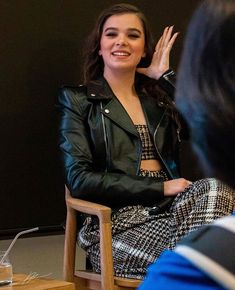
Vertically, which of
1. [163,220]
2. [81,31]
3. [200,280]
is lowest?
[163,220]

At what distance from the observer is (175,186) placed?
6.63 ft

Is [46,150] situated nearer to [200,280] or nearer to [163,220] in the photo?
[163,220]

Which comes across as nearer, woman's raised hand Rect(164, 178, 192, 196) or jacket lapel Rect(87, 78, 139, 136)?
woman's raised hand Rect(164, 178, 192, 196)

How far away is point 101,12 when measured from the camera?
97.0 inches

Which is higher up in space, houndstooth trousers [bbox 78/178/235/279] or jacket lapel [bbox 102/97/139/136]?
jacket lapel [bbox 102/97/139/136]

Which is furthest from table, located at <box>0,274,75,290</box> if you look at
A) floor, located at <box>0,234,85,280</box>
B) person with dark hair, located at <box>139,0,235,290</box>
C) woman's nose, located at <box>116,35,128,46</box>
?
person with dark hair, located at <box>139,0,235,290</box>

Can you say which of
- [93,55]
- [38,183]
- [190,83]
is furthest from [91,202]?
[190,83]

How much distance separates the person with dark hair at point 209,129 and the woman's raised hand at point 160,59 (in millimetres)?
1868

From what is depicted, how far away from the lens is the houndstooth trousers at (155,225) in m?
1.79

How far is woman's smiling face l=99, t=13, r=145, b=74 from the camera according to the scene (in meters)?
2.29

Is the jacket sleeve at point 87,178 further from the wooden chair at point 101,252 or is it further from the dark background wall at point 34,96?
the dark background wall at point 34,96

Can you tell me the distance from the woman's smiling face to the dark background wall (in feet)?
0.52

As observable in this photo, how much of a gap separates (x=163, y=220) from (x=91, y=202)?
26cm

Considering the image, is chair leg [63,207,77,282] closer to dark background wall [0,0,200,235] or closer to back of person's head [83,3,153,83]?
dark background wall [0,0,200,235]
